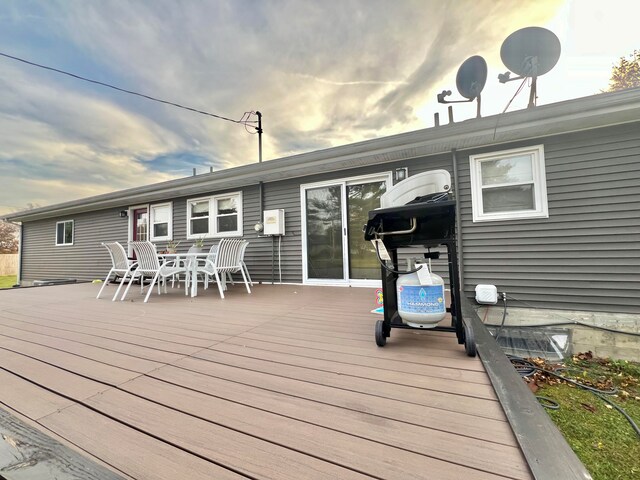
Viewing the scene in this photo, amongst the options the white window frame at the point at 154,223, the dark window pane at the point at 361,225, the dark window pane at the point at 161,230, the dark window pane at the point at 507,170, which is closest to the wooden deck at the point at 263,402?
the dark window pane at the point at 361,225

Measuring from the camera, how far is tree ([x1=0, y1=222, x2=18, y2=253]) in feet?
54.6

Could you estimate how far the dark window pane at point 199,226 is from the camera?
6.39m

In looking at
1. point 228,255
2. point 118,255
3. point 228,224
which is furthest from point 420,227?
point 228,224

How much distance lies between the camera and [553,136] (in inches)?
142

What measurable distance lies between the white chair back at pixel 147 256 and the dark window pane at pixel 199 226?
7.67 feet

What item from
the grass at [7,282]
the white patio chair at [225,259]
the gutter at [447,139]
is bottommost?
the grass at [7,282]

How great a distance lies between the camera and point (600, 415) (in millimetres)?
2180

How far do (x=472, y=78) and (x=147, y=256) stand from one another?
5523 millimetres

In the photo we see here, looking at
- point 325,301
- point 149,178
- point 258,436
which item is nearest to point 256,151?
point 149,178

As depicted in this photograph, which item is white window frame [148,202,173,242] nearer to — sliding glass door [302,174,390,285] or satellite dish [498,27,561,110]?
sliding glass door [302,174,390,285]

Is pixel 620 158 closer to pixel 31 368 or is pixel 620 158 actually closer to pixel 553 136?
pixel 553 136

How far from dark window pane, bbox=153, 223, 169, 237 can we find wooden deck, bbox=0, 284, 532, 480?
16.4 feet

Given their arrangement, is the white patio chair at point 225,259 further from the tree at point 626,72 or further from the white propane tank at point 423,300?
the tree at point 626,72

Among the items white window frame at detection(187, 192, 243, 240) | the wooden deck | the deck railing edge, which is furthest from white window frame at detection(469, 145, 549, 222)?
white window frame at detection(187, 192, 243, 240)
